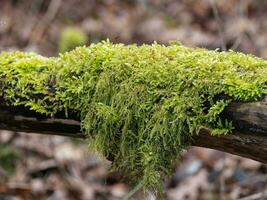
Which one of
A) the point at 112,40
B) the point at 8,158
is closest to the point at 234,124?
the point at 112,40

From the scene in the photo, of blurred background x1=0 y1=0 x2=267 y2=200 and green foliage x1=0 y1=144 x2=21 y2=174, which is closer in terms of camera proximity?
blurred background x1=0 y1=0 x2=267 y2=200

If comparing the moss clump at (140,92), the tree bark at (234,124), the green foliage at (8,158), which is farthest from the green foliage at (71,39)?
the moss clump at (140,92)

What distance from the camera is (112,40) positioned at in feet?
17.2

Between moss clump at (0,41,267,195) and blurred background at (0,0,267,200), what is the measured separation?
160 centimetres

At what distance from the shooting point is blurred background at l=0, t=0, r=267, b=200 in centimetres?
550

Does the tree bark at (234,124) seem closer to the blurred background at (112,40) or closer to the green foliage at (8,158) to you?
the blurred background at (112,40)

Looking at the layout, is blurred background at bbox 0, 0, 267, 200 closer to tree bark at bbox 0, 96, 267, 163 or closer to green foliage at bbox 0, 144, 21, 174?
green foliage at bbox 0, 144, 21, 174

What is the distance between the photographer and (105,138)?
2.70 meters

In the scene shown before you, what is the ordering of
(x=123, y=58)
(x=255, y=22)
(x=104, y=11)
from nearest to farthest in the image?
(x=123, y=58), (x=255, y=22), (x=104, y=11)

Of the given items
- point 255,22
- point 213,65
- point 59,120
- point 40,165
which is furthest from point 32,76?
point 255,22

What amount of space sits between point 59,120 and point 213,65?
34.7 inches

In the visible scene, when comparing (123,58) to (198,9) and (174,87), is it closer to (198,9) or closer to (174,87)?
(174,87)

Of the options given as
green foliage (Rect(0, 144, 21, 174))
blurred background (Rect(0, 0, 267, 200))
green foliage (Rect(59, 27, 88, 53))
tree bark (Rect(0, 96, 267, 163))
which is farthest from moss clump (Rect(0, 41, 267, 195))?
green foliage (Rect(59, 27, 88, 53))

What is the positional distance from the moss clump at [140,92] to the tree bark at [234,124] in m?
0.05
